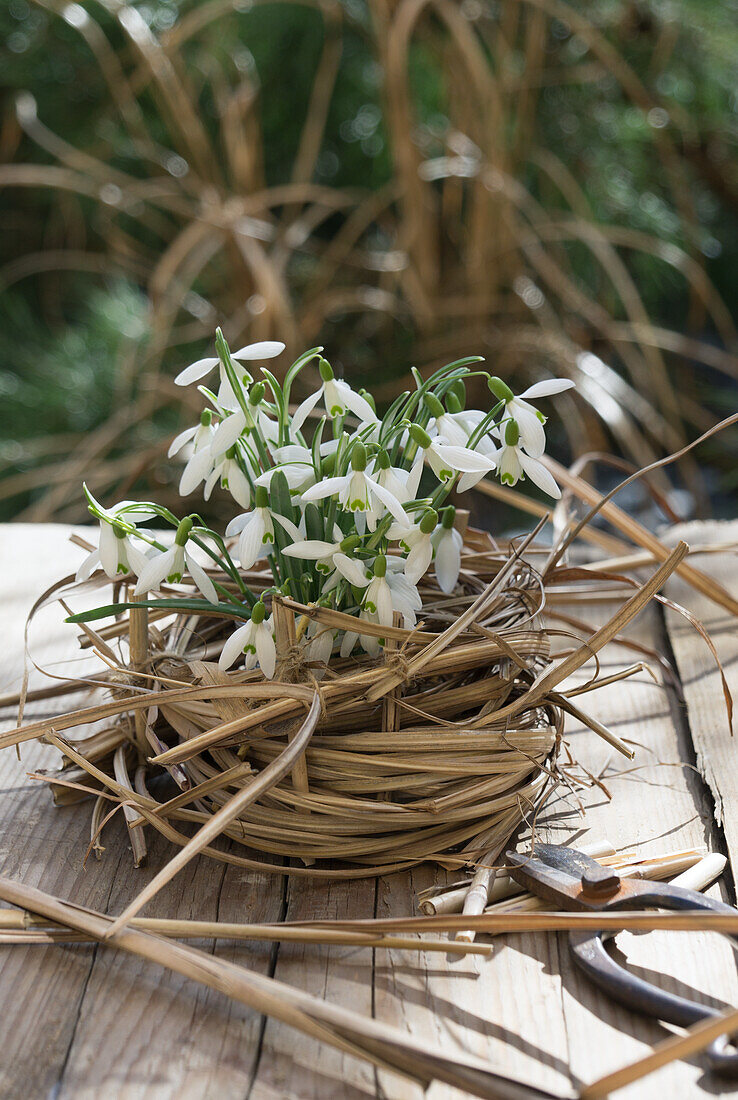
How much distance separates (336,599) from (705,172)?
76.7 inches

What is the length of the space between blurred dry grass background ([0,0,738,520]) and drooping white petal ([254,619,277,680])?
9.0 inches

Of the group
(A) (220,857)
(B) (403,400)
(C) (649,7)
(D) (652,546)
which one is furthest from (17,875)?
(C) (649,7)

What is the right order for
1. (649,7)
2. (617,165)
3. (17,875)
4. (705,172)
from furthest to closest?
1. (705,172)
2. (617,165)
3. (649,7)
4. (17,875)

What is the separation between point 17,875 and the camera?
15.5 inches

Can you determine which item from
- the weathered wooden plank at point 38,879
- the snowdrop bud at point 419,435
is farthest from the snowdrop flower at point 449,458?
the weathered wooden plank at point 38,879

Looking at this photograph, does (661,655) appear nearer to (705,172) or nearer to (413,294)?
(413,294)

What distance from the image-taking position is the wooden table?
0.97 ft

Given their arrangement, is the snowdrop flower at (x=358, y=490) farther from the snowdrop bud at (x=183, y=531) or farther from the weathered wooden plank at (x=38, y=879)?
the weathered wooden plank at (x=38, y=879)

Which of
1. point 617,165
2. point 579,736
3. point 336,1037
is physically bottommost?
point 336,1037

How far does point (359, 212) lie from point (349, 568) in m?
1.18

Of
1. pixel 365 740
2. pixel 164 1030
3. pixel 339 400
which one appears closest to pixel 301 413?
pixel 339 400

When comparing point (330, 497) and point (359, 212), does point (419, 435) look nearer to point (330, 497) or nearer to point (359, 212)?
point (330, 497)

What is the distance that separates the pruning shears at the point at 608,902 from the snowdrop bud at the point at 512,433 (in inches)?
6.6

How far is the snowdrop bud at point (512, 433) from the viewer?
0.37 m
